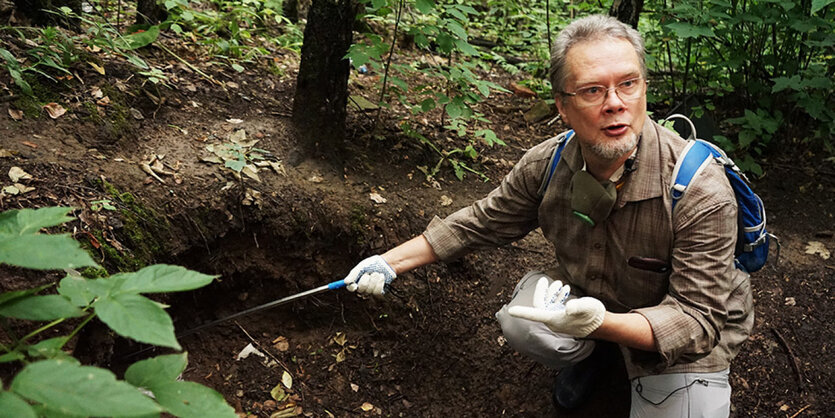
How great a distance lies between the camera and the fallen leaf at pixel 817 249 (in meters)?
3.65

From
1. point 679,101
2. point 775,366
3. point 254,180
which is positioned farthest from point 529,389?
point 679,101

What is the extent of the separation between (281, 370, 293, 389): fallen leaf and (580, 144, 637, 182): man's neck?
181cm

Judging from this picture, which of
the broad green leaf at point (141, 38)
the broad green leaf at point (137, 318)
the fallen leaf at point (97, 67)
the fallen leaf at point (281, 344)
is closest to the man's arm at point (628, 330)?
the broad green leaf at point (137, 318)

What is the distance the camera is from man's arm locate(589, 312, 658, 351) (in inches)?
78.6

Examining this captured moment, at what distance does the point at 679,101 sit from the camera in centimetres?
454

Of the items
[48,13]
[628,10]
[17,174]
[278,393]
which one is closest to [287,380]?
[278,393]

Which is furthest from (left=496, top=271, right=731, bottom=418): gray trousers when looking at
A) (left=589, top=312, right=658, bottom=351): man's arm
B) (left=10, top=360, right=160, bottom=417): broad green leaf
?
(left=10, top=360, right=160, bottom=417): broad green leaf

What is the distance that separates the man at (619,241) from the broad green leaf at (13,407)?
1381 mm

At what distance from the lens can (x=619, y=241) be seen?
2316 mm

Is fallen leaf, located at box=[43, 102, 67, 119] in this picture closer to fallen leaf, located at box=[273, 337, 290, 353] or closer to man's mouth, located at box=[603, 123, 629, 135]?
fallen leaf, located at box=[273, 337, 290, 353]

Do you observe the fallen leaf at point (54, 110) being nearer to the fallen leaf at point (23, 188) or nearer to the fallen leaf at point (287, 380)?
the fallen leaf at point (23, 188)

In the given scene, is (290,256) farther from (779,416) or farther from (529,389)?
(779,416)

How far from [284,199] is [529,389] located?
1568 millimetres

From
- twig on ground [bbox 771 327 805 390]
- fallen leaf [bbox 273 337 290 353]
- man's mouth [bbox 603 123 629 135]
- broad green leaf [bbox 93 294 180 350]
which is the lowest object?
fallen leaf [bbox 273 337 290 353]
